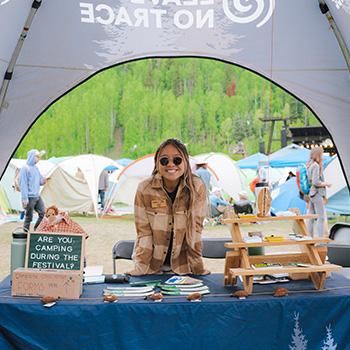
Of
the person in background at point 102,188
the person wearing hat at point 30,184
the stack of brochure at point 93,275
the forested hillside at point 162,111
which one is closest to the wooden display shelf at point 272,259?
the stack of brochure at point 93,275

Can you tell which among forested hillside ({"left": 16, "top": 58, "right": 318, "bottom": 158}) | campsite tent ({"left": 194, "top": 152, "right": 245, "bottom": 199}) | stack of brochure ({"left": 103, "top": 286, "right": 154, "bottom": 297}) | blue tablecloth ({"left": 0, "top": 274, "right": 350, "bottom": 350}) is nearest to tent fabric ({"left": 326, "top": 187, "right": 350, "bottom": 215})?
campsite tent ({"left": 194, "top": 152, "right": 245, "bottom": 199})

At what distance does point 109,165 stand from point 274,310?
38.0 feet

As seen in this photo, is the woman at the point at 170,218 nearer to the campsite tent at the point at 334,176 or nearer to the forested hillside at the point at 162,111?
the campsite tent at the point at 334,176

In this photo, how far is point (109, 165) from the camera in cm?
1361

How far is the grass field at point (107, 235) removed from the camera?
6.38m

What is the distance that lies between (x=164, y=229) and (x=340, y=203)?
357 inches

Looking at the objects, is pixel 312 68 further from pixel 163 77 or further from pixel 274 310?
pixel 163 77

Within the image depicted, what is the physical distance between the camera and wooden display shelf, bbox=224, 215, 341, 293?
230cm

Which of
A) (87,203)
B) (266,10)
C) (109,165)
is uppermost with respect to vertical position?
(266,10)

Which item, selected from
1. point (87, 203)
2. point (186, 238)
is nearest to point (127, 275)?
point (186, 238)

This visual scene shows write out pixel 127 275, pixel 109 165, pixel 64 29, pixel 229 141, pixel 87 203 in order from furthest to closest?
pixel 229 141, pixel 109 165, pixel 87 203, pixel 64 29, pixel 127 275

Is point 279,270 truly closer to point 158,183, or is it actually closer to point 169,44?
point 158,183

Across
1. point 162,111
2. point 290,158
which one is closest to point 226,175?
point 290,158

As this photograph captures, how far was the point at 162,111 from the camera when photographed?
34500 millimetres
